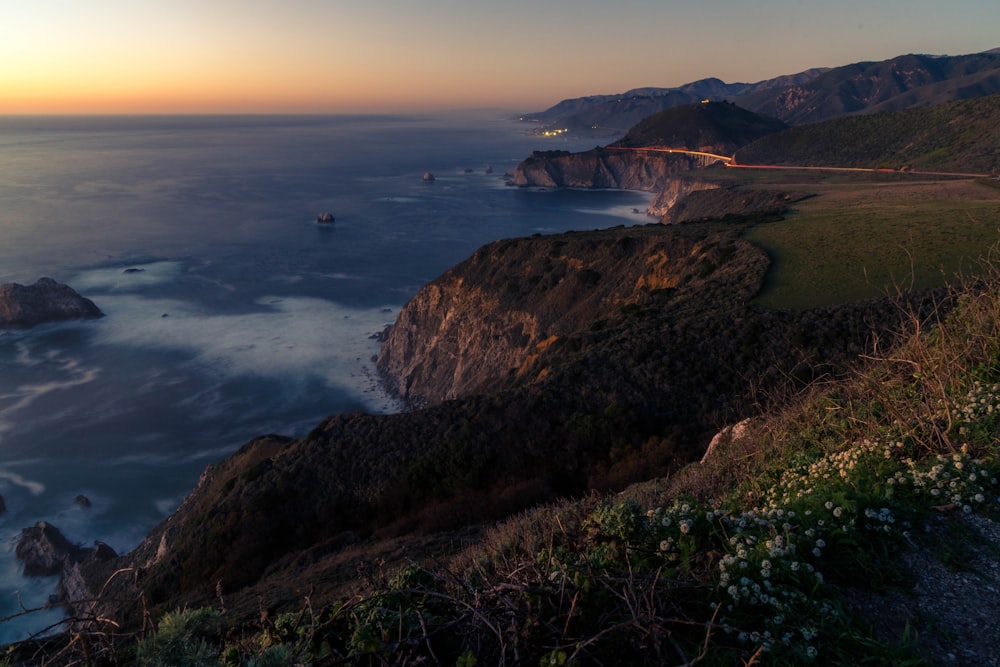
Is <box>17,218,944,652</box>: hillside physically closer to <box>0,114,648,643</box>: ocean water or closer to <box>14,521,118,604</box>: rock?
<box>14,521,118,604</box>: rock

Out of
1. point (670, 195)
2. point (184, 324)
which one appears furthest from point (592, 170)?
point (184, 324)

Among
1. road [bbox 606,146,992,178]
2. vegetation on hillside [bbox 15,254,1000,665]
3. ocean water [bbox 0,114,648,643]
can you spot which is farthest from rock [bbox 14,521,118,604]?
road [bbox 606,146,992,178]

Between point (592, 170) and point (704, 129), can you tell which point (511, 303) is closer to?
point (592, 170)

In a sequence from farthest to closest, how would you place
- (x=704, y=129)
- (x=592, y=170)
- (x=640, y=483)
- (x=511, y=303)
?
1. (x=704, y=129)
2. (x=592, y=170)
3. (x=511, y=303)
4. (x=640, y=483)

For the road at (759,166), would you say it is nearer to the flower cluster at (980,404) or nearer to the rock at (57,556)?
the flower cluster at (980,404)

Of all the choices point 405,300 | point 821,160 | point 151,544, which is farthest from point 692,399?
point 821,160

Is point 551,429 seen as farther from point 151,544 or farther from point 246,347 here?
point 246,347
